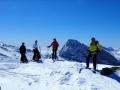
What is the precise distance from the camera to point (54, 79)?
24.5m

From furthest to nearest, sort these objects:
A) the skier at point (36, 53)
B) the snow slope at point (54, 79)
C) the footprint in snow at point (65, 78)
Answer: the skier at point (36, 53) → the footprint in snow at point (65, 78) → the snow slope at point (54, 79)

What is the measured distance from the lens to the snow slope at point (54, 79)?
900 inches

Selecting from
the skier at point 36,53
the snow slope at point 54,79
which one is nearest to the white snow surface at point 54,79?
the snow slope at point 54,79

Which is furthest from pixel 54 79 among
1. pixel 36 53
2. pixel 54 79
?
pixel 36 53

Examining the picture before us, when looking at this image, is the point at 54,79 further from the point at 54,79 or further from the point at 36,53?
the point at 36,53

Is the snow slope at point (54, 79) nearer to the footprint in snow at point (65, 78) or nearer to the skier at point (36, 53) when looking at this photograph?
the footprint in snow at point (65, 78)

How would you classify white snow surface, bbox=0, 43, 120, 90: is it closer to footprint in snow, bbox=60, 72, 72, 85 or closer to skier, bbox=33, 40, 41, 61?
footprint in snow, bbox=60, 72, 72, 85

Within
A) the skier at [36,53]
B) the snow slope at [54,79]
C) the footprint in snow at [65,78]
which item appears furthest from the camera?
the skier at [36,53]

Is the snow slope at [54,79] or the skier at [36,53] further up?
the skier at [36,53]

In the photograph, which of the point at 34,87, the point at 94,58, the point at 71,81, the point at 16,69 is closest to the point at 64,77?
the point at 71,81

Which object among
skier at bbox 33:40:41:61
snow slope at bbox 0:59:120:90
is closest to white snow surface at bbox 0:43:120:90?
snow slope at bbox 0:59:120:90

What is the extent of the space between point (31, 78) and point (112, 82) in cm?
692

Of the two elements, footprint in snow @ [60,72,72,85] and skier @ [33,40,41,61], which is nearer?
footprint in snow @ [60,72,72,85]

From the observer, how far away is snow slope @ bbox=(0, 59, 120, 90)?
22.9 m
